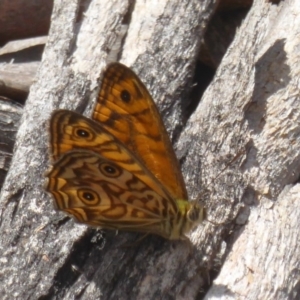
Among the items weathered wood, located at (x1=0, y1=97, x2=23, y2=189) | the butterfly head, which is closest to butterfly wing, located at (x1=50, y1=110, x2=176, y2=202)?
the butterfly head

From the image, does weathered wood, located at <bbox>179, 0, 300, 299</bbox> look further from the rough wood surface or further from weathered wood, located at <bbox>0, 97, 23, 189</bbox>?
weathered wood, located at <bbox>0, 97, 23, 189</bbox>

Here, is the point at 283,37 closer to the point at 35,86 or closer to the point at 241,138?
the point at 241,138

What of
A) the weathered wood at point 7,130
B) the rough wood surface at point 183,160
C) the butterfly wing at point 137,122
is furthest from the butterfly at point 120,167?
the weathered wood at point 7,130

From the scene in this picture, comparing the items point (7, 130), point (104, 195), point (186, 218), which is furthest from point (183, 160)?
point (7, 130)

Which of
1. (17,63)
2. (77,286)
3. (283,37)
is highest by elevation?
(283,37)

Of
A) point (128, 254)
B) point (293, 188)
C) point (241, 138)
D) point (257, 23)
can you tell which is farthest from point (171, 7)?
point (128, 254)
